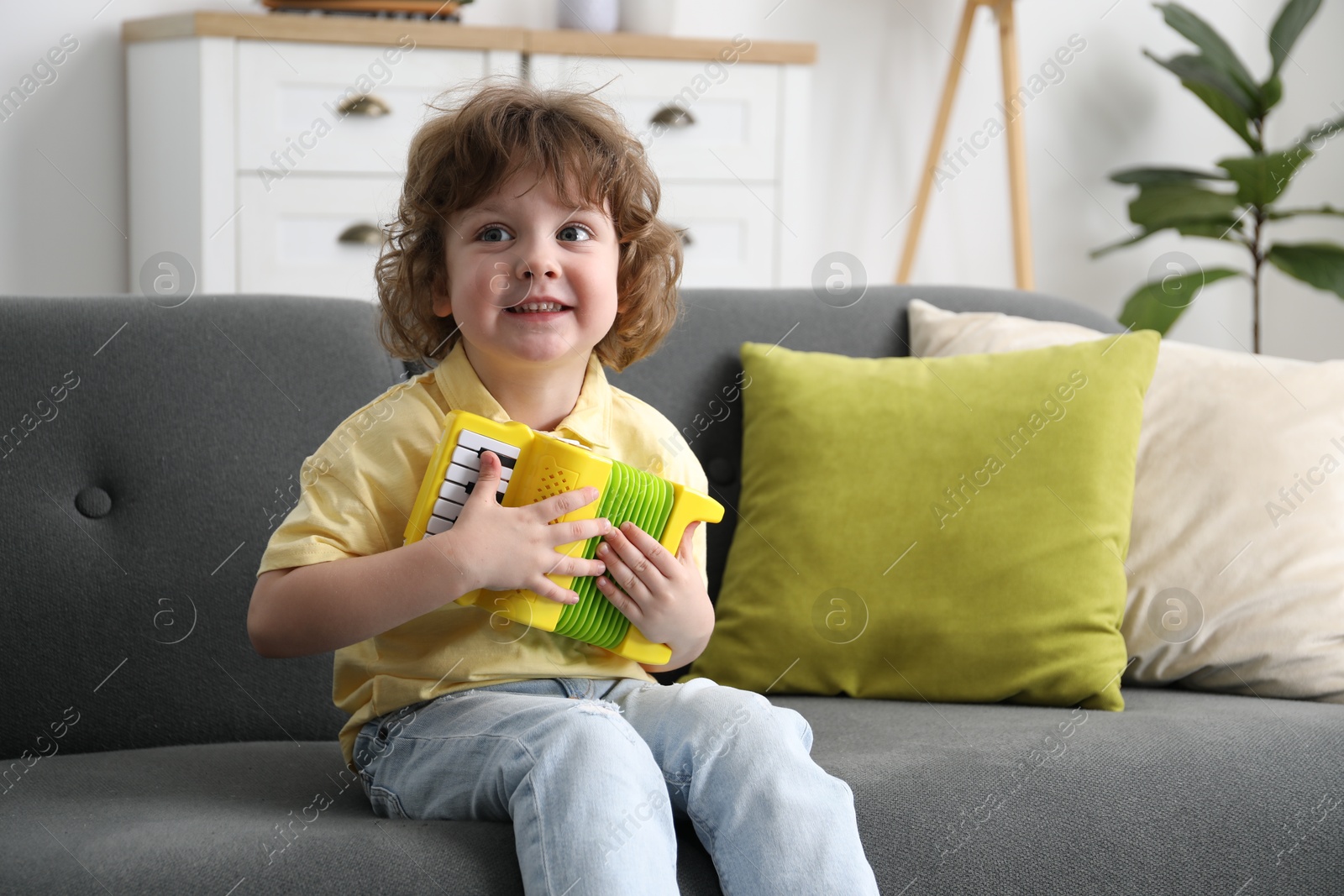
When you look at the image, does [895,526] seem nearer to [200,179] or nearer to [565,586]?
[565,586]

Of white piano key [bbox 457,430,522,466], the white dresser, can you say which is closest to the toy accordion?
white piano key [bbox 457,430,522,466]

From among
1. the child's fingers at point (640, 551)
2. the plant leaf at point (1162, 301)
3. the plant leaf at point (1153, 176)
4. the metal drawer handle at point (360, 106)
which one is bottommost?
the plant leaf at point (1162, 301)

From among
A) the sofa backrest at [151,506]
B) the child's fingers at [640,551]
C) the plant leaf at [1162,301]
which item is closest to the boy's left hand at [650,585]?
the child's fingers at [640,551]

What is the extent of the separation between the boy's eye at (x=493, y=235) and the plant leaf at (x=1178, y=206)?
2124mm

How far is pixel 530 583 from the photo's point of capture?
0.89 meters

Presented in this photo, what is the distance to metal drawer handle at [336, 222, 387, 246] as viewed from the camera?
2.39 m

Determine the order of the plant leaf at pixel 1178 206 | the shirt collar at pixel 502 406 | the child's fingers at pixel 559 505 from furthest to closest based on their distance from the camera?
the plant leaf at pixel 1178 206, the shirt collar at pixel 502 406, the child's fingers at pixel 559 505

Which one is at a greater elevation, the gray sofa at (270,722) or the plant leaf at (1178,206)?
the plant leaf at (1178,206)

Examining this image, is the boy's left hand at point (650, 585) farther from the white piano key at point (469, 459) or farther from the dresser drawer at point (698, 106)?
the dresser drawer at point (698, 106)

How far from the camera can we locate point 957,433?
1279 millimetres

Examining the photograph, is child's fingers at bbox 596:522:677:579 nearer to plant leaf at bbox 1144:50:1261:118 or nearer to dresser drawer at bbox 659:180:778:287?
dresser drawer at bbox 659:180:778:287

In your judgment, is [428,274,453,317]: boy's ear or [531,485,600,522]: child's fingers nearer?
[531,485,600,522]: child's fingers

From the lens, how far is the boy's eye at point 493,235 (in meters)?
0.98

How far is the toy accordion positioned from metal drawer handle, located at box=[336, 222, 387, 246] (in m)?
1.58
